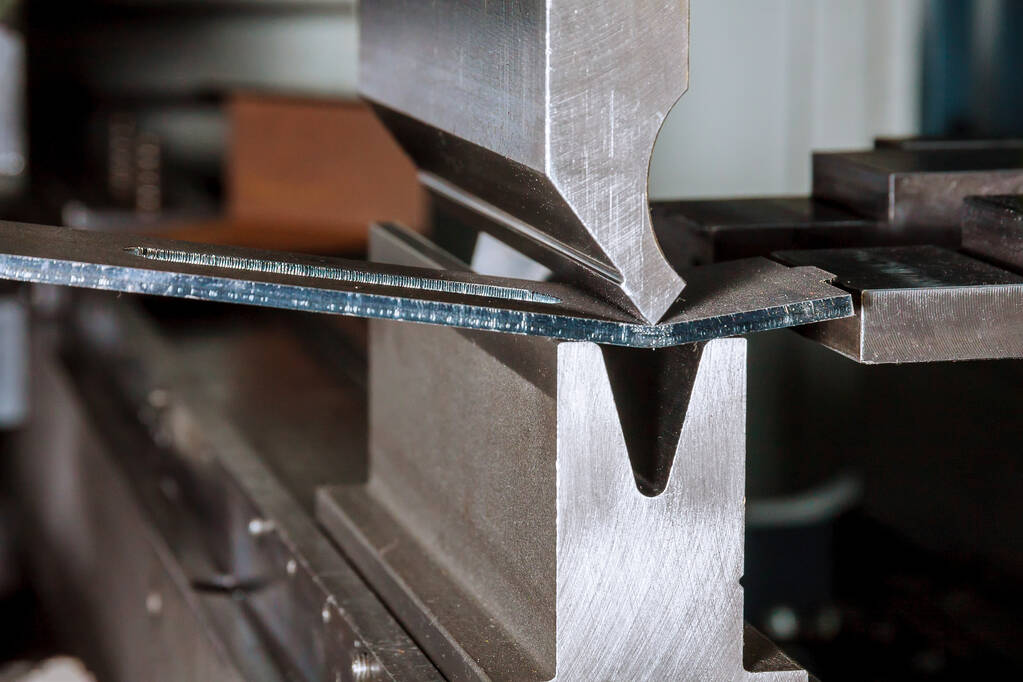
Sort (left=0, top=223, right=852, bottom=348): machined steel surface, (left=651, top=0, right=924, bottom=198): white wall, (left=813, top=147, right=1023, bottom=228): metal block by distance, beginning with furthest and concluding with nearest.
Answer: (left=651, top=0, right=924, bottom=198): white wall
(left=813, top=147, right=1023, bottom=228): metal block
(left=0, top=223, right=852, bottom=348): machined steel surface

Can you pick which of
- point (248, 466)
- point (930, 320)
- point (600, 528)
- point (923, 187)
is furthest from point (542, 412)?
point (248, 466)

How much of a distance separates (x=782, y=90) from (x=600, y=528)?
2160 millimetres

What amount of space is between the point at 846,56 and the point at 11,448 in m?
2.05

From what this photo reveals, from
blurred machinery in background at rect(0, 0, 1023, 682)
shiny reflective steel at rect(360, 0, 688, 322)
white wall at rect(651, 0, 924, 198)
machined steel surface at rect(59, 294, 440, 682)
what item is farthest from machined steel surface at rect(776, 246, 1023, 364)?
white wall at rect(651, 0, 924, 198)

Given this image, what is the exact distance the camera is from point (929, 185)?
0.90 m

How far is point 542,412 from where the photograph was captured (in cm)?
69

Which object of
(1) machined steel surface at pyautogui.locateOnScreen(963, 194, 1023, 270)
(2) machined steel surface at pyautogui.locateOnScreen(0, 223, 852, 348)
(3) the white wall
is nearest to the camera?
(2) machined steel surface at pyautogui.locateOnScreen(0, 223, 852, 348)

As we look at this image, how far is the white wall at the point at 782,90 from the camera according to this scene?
2629 mm

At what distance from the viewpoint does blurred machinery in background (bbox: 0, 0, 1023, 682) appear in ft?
2.16

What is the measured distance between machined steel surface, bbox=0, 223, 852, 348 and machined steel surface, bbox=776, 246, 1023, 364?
0.02 meters

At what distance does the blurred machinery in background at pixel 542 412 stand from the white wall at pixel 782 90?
0.89 meters

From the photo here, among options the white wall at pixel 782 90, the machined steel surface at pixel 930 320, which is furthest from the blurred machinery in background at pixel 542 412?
the white wall at pixel 782 90

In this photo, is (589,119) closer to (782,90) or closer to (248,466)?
(248,466)

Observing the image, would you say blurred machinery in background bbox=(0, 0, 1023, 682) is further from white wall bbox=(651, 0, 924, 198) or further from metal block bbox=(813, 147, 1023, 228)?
white wall bbox=(651, 0, 924, 198)
